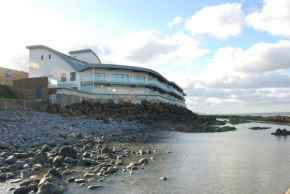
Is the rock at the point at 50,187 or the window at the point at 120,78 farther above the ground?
the window at the point at 120,78

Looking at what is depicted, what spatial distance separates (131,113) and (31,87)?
53.8 feet

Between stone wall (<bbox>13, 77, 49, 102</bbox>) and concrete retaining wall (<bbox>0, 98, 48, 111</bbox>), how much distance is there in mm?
1658

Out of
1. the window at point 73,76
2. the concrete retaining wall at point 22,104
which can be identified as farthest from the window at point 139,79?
the concrete retaining wall at point 22,104

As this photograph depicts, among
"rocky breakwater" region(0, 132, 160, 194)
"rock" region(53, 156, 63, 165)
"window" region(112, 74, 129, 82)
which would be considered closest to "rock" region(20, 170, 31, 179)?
"rocky breakwater" region(0, 132, 160, 194)

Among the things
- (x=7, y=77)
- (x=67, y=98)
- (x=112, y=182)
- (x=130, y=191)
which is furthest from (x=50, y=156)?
(x=7, y=77)

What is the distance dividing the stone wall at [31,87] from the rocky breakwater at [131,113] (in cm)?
340

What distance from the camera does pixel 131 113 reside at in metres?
43.5

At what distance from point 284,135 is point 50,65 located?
4380cm

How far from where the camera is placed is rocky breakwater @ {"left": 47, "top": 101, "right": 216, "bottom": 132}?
115 feet

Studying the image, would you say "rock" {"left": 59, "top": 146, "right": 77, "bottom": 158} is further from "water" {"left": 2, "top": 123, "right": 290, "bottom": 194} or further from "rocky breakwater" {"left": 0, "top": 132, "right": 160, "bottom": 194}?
"water" {"left": 2, "top": 123, "right": 290, "bottom": 194}

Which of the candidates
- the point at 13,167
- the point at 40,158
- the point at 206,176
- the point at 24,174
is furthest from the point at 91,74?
the point at 206,176

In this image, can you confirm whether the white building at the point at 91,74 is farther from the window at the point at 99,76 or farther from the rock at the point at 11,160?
the rock at the point at 11,160

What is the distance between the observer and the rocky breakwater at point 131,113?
35.0 meters

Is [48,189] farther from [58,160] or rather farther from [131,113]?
[131,113]
